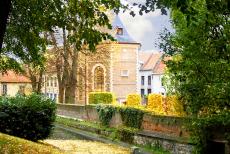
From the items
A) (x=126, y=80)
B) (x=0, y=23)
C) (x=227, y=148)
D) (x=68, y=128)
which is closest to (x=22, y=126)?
(x=227, y=148)

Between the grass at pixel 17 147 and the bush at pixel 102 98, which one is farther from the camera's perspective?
the bush at pixel 102 98

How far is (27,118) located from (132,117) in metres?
7.60

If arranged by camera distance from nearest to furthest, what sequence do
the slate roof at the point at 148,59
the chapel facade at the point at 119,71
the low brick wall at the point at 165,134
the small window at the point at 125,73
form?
1. the low brick wall at the point at 165,134
2. the chapel facade at the point at 119,71
3. the small window at the point at 125,73
4. the slate roof at the point at 148,59

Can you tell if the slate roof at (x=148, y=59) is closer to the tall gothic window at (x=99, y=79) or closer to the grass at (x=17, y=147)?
the tall gothic window at (x=99, y=79)

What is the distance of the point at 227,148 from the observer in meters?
16.5

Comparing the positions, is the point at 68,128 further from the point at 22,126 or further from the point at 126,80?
the point at 126,80

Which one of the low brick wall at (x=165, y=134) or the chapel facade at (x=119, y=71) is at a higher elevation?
the chapel facade at (x=119, y=71)

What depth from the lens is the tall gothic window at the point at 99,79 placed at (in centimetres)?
6774

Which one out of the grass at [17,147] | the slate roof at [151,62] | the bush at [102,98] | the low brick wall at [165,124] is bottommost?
the grass at [17,147]

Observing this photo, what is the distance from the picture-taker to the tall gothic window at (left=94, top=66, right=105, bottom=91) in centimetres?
6774

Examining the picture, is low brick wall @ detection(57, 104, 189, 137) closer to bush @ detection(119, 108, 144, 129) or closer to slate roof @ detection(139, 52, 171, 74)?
bush @ detection(119, 108, 144, 129)

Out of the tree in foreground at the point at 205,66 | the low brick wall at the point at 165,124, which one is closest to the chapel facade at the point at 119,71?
the low brick wall at the point at 165,124

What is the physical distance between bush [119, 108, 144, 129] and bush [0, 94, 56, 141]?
5.92 meters

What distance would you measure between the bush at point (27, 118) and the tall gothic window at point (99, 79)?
47073 millimetres
